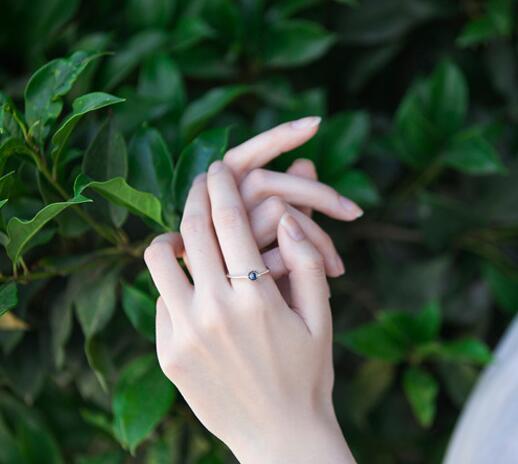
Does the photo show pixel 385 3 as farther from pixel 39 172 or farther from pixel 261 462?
pixel 261 462

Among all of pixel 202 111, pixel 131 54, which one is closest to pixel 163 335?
pixel 202 111

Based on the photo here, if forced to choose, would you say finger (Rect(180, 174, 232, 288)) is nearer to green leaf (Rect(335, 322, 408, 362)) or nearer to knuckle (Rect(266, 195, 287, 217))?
knuckle (Rect(266, 195, 287, 217))

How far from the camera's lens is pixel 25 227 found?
0.64 m

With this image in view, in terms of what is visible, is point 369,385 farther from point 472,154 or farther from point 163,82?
point 163,82

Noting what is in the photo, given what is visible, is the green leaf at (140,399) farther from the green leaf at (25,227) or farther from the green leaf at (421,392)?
the green leaf at (421,392)

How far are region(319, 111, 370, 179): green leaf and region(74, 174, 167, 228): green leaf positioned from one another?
35 centimetres

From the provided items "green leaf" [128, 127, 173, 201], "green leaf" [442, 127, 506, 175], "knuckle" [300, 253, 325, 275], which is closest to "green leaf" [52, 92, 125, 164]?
"green leaf" [128, 127, 173, 201]

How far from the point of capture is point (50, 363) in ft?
2.93

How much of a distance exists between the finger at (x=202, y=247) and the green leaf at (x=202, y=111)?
0.18 metres

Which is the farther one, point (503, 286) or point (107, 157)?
point (503, 286)

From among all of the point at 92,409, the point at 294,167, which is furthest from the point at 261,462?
the point at 92,409

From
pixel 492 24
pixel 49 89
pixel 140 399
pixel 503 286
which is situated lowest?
pixel 503 286

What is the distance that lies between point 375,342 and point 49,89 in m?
→ 0.57

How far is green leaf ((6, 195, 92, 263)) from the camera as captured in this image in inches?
24.5
